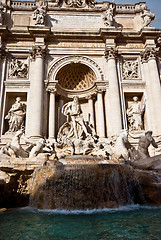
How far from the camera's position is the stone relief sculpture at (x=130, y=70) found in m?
15.2

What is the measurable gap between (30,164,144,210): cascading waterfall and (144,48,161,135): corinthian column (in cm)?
747

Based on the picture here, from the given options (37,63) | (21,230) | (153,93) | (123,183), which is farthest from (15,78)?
(21,230)

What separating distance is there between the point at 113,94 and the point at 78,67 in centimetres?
389

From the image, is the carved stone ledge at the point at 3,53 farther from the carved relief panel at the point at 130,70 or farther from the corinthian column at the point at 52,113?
the carved relief panel at the point at 130,70

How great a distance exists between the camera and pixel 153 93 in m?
14.2

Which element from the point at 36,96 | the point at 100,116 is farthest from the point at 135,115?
the point at 36,96

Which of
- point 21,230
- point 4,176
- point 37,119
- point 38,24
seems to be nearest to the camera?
point 21,230

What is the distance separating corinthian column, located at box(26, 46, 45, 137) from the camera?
500 inches

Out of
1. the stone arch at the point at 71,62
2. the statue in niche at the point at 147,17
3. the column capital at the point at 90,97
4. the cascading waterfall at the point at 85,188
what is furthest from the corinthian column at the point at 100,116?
the statue in niche at the point at 147,17

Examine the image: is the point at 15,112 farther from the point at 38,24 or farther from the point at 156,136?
the point at 156,136

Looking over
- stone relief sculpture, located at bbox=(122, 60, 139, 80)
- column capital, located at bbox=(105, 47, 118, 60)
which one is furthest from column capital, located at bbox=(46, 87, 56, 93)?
stone relief sculpture, located at bbox=(122, 60, 139, 80)

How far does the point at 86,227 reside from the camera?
4.12m

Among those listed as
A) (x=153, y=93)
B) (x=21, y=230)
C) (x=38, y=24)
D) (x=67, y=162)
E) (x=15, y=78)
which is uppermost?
(x=38, y=24)

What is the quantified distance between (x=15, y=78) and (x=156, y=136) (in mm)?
10876
